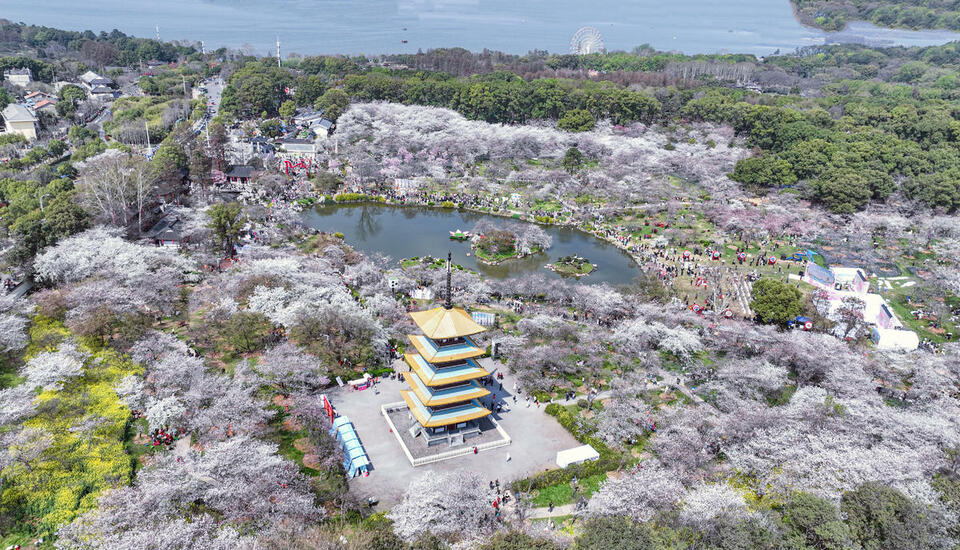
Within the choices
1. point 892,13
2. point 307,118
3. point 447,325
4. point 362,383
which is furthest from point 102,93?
point 892,13

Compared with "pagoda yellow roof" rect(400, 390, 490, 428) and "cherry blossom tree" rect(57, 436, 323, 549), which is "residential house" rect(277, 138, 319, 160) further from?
"cherry blossom tree" rect(57, 436, 323, 549)

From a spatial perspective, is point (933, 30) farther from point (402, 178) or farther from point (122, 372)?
point (122, 372)

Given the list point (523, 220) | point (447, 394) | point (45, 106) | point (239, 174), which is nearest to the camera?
point (447, 394)

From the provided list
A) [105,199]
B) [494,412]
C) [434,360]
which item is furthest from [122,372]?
[105,199]

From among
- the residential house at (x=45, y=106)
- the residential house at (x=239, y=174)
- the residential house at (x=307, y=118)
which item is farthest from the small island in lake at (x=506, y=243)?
the residential house at (x=45, y=106)

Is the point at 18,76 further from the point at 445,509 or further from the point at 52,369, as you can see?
the point at 445,509
